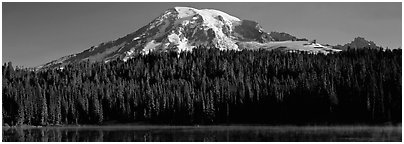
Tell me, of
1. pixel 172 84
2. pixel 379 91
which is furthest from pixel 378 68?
pixel 172 84

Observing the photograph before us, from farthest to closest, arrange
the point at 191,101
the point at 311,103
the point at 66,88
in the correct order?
the point at 66,88 < the point at 191,101 < the point at 311,103

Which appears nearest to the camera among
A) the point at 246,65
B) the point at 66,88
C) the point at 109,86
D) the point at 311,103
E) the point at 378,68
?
the point at 311,103

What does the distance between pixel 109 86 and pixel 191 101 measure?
41.8 metres

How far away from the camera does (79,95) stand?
14038cm

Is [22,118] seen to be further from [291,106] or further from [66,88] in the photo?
[291,106]

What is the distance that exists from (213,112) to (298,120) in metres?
18.4

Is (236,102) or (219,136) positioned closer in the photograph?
(219,136)

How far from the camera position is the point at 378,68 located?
448 ft

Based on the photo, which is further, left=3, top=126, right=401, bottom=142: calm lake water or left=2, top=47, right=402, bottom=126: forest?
left=2, top=47, right=402, bottom=126: forest

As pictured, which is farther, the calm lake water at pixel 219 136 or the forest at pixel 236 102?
the forest at pixel 236 102

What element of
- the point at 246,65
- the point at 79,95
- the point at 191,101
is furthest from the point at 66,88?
the point at 246,65

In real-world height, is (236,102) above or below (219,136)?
above

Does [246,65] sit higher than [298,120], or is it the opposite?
[246,65]

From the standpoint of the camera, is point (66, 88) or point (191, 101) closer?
point (191, 101)
